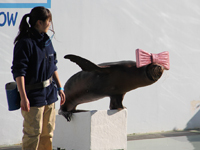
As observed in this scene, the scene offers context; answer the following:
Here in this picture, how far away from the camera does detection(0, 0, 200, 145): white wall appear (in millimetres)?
4715

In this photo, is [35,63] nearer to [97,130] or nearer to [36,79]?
[36,79]

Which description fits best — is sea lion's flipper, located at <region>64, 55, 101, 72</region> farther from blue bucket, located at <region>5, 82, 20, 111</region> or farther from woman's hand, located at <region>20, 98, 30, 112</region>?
woman's hand, located at <region>20, 98, 30, 112</region>

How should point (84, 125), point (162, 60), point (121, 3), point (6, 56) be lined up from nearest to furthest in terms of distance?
point (162, 60)
point (84, 125)
point (6, 56)
point (121, 3)

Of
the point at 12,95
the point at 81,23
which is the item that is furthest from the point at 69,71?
the point at 12,95

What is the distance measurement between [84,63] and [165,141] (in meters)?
2.15

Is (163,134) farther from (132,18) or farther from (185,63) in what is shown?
(132,18)

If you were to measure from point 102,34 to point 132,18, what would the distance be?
62 cm

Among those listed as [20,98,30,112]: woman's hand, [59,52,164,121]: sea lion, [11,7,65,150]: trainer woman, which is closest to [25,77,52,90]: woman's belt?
[11,7,65,150]: trainer woman

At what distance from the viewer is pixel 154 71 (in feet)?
9.61

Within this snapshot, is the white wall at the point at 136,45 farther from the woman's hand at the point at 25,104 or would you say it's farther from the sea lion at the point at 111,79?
the woman's hand at the point at 25,104

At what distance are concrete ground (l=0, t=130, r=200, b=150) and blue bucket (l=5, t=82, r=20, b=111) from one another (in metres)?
2.17

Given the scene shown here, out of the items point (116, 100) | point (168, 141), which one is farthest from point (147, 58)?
point (168, 141)

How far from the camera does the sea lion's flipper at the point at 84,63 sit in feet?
9.98

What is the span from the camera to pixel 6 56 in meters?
4.63
